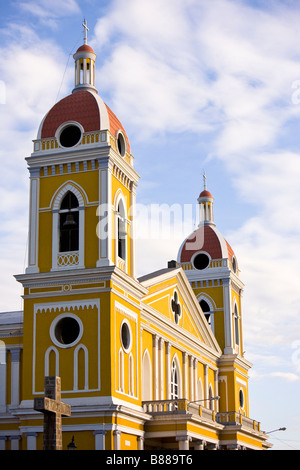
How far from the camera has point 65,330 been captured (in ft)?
106

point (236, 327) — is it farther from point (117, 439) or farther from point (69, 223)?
point (117, 439)

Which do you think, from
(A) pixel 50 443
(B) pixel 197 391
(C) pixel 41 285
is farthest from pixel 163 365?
(A) pixel 50 443

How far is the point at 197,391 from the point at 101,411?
14.1 meters

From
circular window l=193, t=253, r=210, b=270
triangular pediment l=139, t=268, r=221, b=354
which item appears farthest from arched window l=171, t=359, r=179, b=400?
circular window l=193, t=253, r=210, b=270

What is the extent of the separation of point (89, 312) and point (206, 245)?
20172 millimetres

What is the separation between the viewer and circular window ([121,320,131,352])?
108ft

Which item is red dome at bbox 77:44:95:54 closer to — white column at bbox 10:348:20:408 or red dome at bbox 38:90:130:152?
red dome at bbox 38:90:130:152

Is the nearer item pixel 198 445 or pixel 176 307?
pixel 198 445

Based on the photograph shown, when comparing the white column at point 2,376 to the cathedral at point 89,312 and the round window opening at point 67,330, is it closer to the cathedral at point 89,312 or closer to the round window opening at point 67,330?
the cathedral at point 89,312

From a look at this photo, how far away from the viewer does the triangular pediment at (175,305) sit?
38062 mm

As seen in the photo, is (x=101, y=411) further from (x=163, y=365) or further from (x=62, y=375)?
(x=163, y=365)

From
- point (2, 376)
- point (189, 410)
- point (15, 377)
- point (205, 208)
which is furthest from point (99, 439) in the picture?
point (205, 208)

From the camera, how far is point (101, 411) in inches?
1201

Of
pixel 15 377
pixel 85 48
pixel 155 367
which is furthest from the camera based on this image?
pixel 155 367
